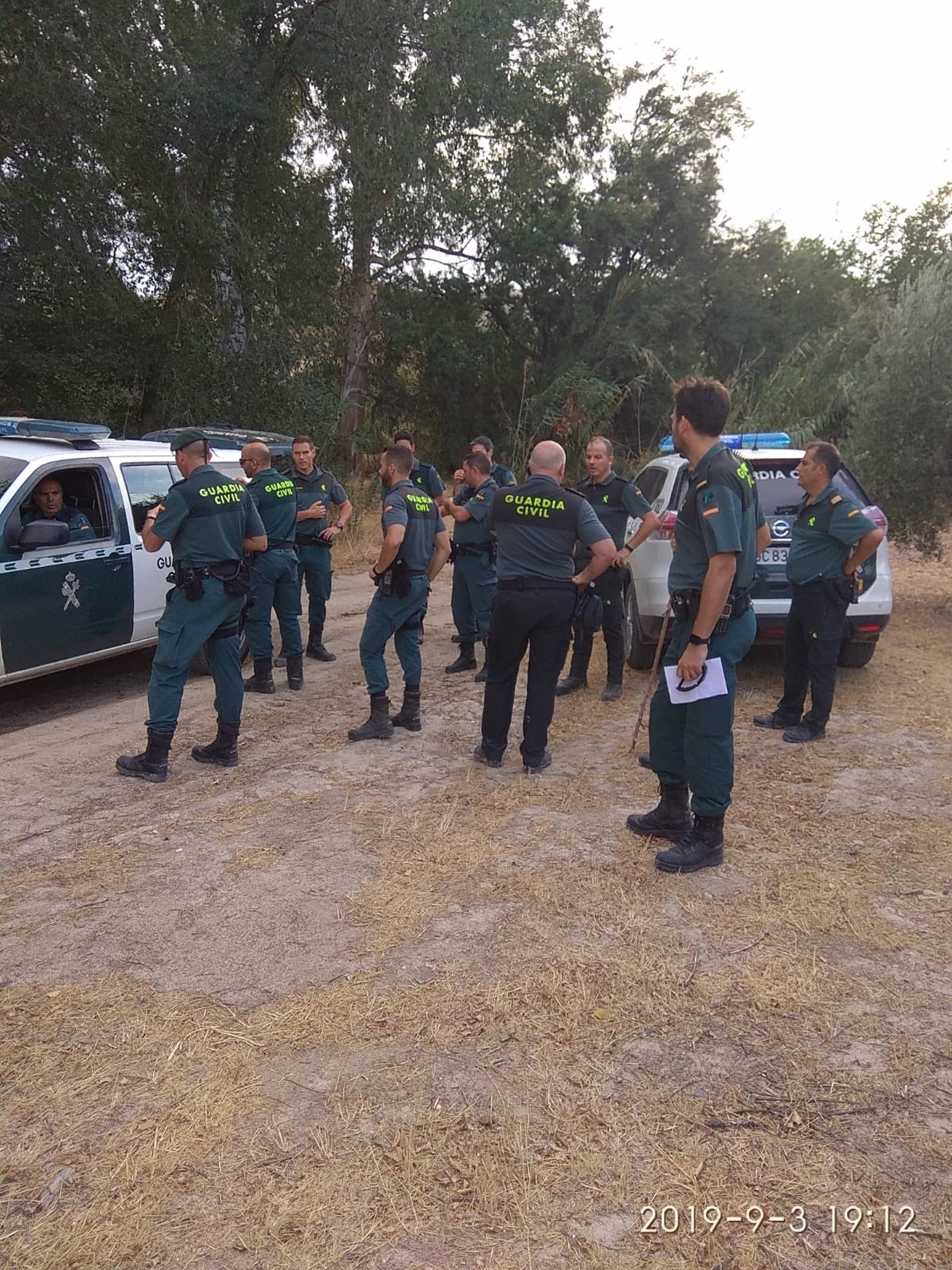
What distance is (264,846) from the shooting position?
14.1 feet

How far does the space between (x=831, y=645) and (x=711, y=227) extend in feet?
69.1

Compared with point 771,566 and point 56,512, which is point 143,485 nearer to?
point 56,512

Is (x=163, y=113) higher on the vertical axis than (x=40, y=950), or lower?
higher

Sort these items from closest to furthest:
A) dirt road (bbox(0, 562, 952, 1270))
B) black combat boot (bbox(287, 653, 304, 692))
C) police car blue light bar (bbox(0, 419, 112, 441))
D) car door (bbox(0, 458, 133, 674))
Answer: dirt road (bbox(0, 562, 952, 1270)), car door (bbox(0, 458, 133, 674)), police car blue light bar (bbox(0, 419, 112, 441)), black combat boot (bbox(287, 653, 304, 692))

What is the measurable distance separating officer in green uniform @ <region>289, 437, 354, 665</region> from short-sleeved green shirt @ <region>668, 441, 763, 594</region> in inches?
157

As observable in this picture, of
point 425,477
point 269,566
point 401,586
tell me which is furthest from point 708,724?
point 425,477

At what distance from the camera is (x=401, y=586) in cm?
577

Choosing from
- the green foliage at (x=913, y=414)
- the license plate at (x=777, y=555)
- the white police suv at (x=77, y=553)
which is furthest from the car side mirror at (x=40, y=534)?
the green foliage at (x=913, y=414)

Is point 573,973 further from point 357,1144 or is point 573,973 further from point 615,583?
point 615,583

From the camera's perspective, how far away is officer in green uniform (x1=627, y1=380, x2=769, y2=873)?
3.79 meters

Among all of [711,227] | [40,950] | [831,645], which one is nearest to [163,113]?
[831,645]

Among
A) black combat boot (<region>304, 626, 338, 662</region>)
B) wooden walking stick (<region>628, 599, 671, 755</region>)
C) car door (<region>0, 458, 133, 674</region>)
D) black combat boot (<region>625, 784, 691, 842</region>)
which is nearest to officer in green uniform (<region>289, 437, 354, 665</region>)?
black combat boot (<region>304, 626, 338, 662</region>)

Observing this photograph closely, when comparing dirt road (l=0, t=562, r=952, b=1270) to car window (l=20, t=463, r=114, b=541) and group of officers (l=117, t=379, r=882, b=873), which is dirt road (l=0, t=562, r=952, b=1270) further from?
car window (l=20, t=463, r=114, b=541)

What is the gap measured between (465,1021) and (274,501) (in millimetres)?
4682
